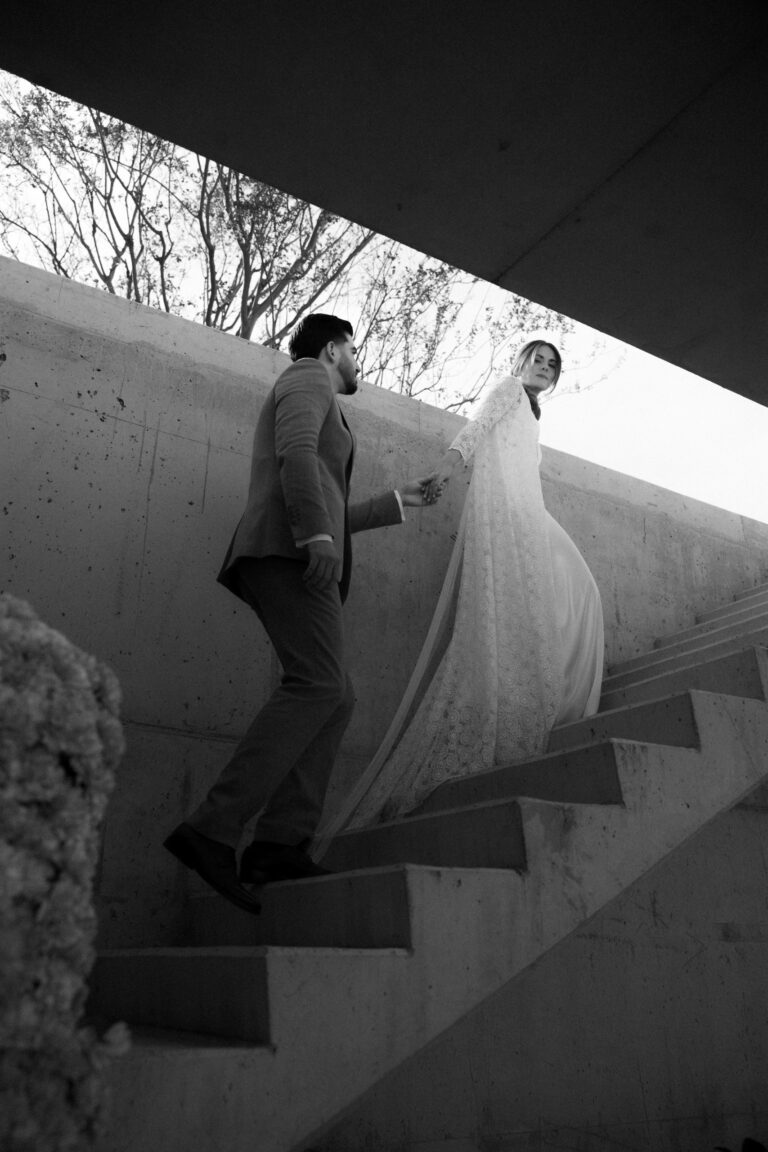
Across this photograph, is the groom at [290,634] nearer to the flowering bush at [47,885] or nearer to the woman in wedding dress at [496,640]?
the woman in wedding dress at [496,640]

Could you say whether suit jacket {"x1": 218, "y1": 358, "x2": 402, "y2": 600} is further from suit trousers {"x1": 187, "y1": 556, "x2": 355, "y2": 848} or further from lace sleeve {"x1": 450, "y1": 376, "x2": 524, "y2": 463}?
lace sleeve {"x1": 450, "y1": 376, "x2": 524, "y2": 463}

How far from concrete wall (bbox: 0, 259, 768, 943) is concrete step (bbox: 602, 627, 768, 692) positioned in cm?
86

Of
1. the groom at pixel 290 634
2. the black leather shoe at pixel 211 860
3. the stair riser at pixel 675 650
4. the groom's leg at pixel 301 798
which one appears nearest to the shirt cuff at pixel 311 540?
the groom at pixel 290 634

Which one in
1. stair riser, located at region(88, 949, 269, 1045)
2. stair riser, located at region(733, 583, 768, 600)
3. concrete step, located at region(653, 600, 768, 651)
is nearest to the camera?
stair riser, located at region(88, 949, 269, 1045)

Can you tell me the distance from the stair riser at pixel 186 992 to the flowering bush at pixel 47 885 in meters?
0.77

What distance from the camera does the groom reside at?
2.25 meters

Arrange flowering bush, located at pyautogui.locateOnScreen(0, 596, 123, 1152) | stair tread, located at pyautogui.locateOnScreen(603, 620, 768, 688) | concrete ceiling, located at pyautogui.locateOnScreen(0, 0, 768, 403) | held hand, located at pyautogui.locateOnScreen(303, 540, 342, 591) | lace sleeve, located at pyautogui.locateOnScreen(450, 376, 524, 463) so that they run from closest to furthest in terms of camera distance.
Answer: flowering bush, located at pyautogui.locateOnScreen(0, 596, 123, 1152) → concrete ceiling, located at pyautogui.locateOnScreen(0, 0, 768, 403) → held hand, located at pyautogui.locateOnScreen(303, 540, 342, 591) → stair tread, located at pyautogui.locateOnScreen(603, 620, 768, 688) → lace sleeve, located at pyautogui.locateOnScreen(450, 376, 524, 463)

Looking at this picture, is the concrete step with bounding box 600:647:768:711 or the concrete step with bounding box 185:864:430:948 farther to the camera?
the concrete step with bounding box 600:647:768:711

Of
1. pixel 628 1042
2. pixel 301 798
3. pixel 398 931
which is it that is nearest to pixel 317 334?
pixel 301 798

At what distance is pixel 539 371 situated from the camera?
405 cm

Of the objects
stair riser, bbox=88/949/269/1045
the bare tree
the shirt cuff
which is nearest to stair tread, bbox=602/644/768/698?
the shirt cuff

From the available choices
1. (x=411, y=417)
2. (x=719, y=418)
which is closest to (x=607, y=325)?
(x=411, y=417)

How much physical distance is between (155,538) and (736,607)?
2879mm

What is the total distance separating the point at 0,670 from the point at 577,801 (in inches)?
68.5
